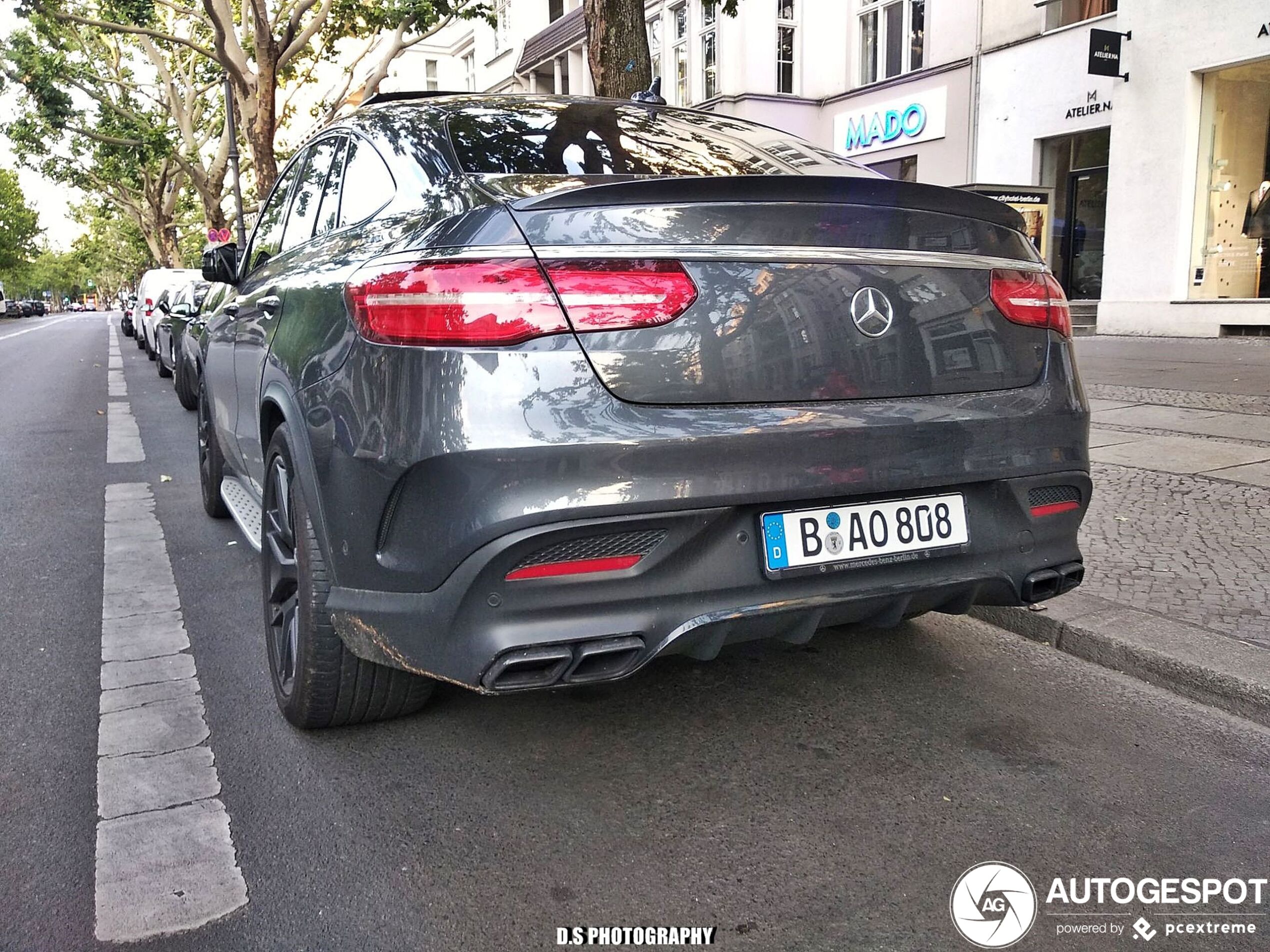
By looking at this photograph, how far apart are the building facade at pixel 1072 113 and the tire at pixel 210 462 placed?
656 cm

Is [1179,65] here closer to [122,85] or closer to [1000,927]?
[1000,927]

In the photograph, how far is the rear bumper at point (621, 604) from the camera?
7.16 ft

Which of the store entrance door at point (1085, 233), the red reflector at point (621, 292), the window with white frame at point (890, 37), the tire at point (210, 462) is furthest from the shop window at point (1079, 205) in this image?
the red reflector at point (621, 292)

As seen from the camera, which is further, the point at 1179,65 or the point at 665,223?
the point at 1179,65

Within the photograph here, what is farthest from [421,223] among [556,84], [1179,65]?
[556,84]

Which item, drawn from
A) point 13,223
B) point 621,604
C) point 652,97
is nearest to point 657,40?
point 652,97

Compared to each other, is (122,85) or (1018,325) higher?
(122,85)

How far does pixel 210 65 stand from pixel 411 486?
33.0 meters

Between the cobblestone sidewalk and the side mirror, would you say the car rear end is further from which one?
the side mirror

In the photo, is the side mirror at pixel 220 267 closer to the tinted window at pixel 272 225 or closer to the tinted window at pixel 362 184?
the tinted window at pixel 272 225

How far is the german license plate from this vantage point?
7.74ft

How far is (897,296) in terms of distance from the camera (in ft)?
8.13

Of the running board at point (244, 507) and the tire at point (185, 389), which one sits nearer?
the running board at point (244, 507)

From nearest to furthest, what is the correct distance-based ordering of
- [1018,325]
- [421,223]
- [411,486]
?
[411,486] < [421,223] < [1018,325]
